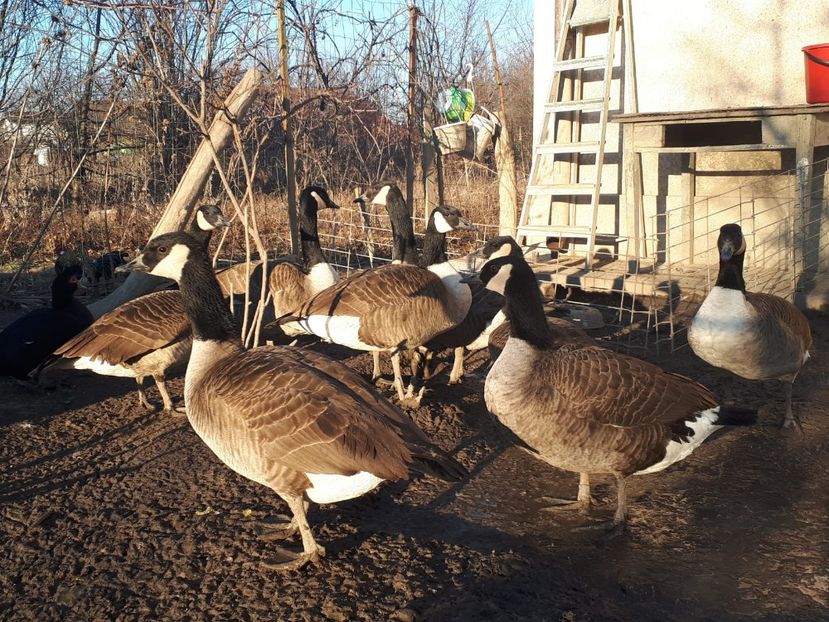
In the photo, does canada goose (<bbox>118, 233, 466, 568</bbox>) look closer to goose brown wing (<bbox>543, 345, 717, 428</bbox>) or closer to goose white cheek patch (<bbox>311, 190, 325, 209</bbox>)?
goose brown wing (<bbox>543, 345, 717, 428</bbox>)

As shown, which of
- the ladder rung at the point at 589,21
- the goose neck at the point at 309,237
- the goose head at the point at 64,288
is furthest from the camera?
the ladder rung at the point at 589,21

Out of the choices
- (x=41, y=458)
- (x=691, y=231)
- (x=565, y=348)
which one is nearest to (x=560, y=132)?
(x=691, y=231)

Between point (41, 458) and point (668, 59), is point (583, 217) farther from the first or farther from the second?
point (41, 458)

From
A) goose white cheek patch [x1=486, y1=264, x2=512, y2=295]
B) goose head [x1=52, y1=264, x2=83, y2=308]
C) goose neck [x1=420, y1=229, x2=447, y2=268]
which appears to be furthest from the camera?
goose neck [x1=420, y1=229, x2=447, y2=268]

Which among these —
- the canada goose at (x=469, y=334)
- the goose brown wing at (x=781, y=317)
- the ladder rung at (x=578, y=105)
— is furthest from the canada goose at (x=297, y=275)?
the goose brown wing at (x=781, y=317)

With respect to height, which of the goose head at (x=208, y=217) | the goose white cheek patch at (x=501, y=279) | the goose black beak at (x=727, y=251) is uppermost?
the goose head at (x=208, y=217)

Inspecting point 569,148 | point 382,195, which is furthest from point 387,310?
point 569,148

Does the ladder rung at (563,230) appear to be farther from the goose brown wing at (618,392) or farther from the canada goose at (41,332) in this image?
the canada goose at (41,332)

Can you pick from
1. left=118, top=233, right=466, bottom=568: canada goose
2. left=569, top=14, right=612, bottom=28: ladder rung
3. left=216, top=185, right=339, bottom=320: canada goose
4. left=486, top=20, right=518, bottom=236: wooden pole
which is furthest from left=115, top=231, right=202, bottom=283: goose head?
left=569, top=14, right=612, bottom=28: ladder rung

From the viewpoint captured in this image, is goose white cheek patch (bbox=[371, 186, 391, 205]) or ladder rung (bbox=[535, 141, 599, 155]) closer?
goose white cheek patch (bbox=[371, 186, 391, 205])

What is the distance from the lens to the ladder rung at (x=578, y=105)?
8.16 meters

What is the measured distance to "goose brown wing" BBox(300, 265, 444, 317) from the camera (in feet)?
18.2

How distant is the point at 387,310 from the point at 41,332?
2.73 m

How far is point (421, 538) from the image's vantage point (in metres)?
3.67
